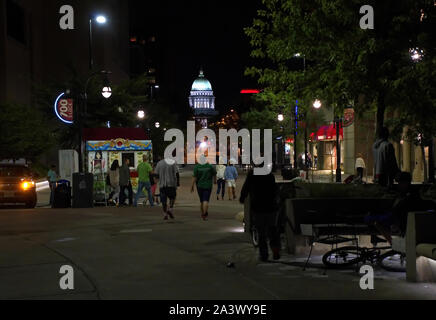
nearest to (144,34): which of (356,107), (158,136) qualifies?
(158,136)

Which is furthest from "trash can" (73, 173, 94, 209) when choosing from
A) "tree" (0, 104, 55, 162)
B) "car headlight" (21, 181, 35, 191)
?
"tree" (0, 104, 55, 162)

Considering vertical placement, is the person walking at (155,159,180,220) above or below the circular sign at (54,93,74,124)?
below

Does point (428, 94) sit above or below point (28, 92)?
below

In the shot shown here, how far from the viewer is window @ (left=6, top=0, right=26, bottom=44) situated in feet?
183

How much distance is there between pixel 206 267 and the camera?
393 inches

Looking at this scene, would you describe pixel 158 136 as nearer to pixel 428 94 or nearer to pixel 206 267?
pixel 428 94

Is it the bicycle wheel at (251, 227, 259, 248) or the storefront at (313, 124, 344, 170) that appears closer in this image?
the bicycle wheel at (251, 227, 259, 248)

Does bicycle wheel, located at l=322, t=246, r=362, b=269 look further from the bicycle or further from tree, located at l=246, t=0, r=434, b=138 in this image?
tree, located at l=246, t=0, r=434, b=138

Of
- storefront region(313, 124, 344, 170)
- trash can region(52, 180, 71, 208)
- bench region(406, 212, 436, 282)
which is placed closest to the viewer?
bench region(406, 212, 436, 282)

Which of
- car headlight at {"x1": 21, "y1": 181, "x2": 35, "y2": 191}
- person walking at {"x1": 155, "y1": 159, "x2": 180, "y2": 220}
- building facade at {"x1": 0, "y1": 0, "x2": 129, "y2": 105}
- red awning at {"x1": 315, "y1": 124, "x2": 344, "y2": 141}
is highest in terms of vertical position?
building facade at {"x1": 0, "y1": 0, "x2": 129, "y2": 105}

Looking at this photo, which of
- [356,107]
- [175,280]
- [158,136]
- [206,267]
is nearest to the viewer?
[175,280]

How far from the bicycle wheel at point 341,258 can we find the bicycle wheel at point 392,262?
0.35m

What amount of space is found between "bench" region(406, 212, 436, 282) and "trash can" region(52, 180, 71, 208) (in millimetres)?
Answer: 16768
